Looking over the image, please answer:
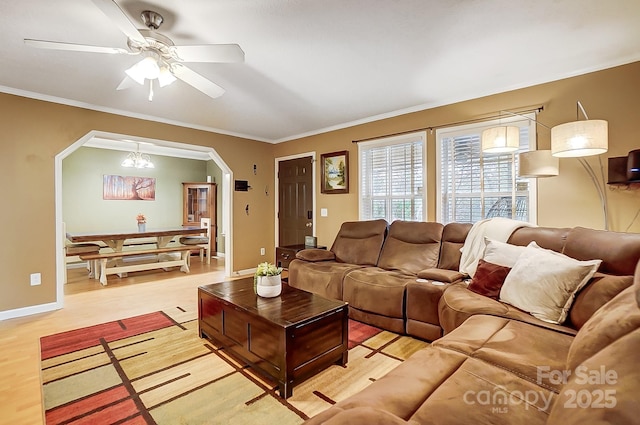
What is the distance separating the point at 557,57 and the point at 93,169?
301 inches

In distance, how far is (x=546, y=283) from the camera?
2.01 m

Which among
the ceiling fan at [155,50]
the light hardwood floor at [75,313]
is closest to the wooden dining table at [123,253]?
the light hardwood floor at [75,313]

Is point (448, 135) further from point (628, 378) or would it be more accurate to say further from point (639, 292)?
point (628, 378)

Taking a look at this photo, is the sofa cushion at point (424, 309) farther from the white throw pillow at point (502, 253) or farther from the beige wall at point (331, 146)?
the beige wall at point (331, 146)

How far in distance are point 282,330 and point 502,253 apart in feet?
6.04

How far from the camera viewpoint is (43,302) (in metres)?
3.59

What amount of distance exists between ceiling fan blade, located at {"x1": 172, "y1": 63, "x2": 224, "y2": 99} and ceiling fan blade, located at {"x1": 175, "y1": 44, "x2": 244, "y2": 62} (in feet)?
0.51

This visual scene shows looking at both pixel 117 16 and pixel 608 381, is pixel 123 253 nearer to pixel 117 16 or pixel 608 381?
pixel 117 16

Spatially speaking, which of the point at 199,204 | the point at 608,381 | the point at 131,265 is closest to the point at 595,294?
the point at 608,381

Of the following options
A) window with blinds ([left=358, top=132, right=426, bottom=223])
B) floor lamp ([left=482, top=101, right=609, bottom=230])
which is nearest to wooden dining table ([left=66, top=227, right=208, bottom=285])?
window with blinds ([left=358, top=132, right=426, bottom=223])

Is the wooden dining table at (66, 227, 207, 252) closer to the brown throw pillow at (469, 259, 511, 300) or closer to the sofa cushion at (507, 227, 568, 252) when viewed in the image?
the brown throw pillow at (469, 259, 511, 300)

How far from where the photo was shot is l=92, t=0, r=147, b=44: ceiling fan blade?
156 centimetres

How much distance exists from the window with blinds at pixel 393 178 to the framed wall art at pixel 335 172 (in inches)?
10.2

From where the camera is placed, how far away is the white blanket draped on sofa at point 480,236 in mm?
2814
